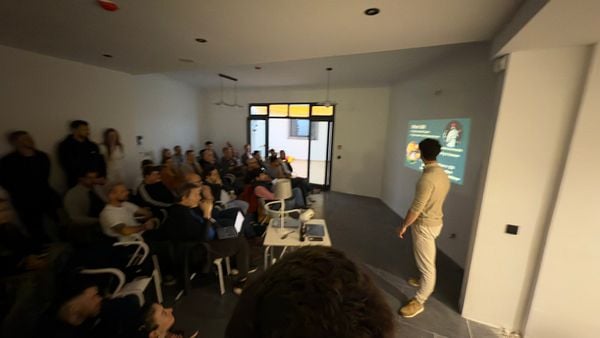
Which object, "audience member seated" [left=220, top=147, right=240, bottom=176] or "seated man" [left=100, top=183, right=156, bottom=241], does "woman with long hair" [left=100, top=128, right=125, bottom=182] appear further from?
"seated man" [left=100, top=183, right=156, bottom=241]

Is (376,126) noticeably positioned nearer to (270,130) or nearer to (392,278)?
(270,130)

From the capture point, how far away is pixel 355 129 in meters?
6.02

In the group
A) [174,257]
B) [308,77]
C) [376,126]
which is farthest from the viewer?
[376,126]

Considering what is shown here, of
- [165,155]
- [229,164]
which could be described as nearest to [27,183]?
[165,155]

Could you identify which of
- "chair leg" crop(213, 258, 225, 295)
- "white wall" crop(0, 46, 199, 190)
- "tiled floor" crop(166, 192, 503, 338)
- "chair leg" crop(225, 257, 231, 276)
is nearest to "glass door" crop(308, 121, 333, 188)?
"tiled floor" crop(166, 192, 503, 338)

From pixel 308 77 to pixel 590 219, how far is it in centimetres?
467

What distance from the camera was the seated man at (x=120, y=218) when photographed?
2099mm

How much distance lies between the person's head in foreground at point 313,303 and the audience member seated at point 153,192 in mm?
2858

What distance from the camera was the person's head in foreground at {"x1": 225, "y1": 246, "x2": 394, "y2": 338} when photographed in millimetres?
384

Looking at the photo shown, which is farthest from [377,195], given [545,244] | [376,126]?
[545,244]

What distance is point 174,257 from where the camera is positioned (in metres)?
2.14

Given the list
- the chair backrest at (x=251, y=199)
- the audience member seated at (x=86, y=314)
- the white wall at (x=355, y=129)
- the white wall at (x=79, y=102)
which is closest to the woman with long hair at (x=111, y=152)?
the white wall at (x=79, y=102)

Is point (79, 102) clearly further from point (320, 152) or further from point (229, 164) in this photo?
point (320, 152)

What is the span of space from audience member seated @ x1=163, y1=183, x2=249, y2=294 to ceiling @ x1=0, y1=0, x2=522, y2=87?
4.93ft
